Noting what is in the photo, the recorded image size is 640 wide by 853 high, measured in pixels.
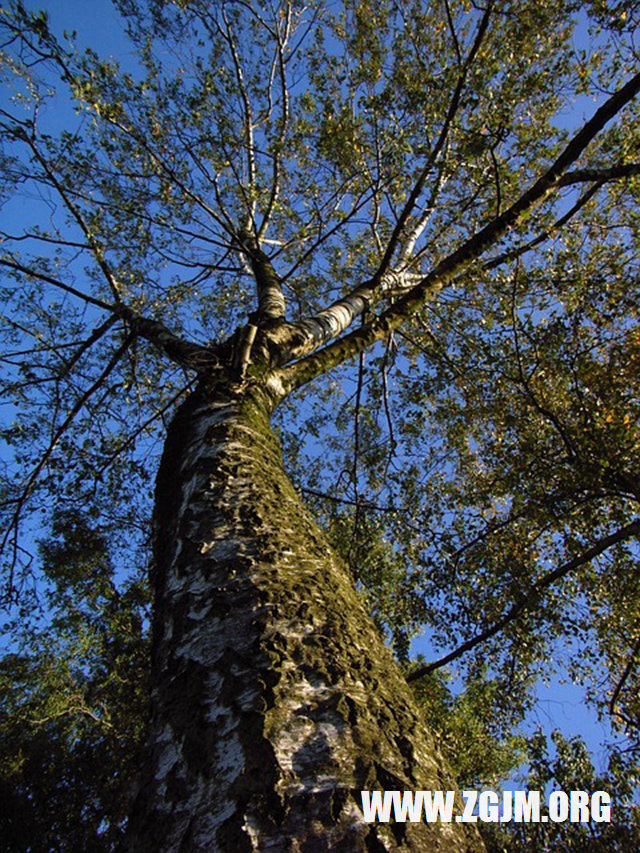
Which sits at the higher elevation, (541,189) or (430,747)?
(541,189)

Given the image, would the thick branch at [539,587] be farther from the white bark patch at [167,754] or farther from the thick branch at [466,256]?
Answer: the white bark patch at [167,754]

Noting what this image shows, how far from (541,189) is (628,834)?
656 centimetres

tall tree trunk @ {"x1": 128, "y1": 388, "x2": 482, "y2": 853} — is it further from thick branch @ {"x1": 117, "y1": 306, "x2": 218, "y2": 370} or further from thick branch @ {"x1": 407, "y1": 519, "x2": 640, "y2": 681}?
thick branch @ {"x1": 407, "y1": 519, "x2": 640, "y2": 681}

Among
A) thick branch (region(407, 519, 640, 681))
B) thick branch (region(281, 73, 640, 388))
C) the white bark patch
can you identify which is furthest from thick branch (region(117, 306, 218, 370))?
thick branch (region(407, 519, 640, 681))

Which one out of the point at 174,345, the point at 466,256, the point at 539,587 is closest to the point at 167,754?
the point at 174,345

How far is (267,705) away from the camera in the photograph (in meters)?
1.08

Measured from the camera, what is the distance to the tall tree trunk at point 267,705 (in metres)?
0.85

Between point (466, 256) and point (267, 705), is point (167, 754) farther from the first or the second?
point (466, 256)

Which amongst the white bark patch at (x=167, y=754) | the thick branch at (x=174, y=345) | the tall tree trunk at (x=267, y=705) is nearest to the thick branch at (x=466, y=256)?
the thick branch at (x=174, y=345)

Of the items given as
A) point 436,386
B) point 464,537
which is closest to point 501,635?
point 464,537

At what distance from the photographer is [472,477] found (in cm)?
709

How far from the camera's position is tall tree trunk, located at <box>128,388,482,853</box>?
33.7 inches

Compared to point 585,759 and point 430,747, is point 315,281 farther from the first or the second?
point 430,747

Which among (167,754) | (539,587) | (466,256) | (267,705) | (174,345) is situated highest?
(466,256)
